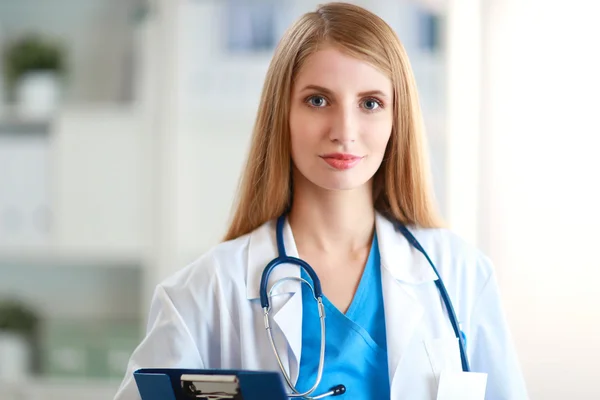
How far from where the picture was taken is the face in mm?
1114

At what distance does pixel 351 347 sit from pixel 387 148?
294 millimetres

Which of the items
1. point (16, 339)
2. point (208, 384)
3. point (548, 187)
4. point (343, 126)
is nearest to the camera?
point (208, 384)

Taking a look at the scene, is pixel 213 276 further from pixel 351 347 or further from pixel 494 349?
pixel 494 349

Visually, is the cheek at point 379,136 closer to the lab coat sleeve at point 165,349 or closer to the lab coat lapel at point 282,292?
the lab coat lapel at point 282,292

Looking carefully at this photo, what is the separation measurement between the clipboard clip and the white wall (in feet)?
2.47

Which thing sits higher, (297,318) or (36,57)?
(36,57)

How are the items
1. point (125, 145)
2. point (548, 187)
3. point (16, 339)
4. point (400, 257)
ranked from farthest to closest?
point (16, 339), point (125, 145), point (548, 187), point (400, 257)

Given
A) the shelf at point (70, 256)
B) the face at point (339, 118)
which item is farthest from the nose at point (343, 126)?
the shelf at point (70, 256)

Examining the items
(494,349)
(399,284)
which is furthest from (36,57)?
(494,349)

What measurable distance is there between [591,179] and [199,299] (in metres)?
0.73

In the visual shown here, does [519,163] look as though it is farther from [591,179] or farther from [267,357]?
[267,357]

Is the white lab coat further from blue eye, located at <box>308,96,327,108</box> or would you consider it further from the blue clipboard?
blue eye, located at <box>308,96,327,108</box>

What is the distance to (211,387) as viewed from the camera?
976mm

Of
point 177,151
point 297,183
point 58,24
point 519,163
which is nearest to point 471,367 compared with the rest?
point 297,183
